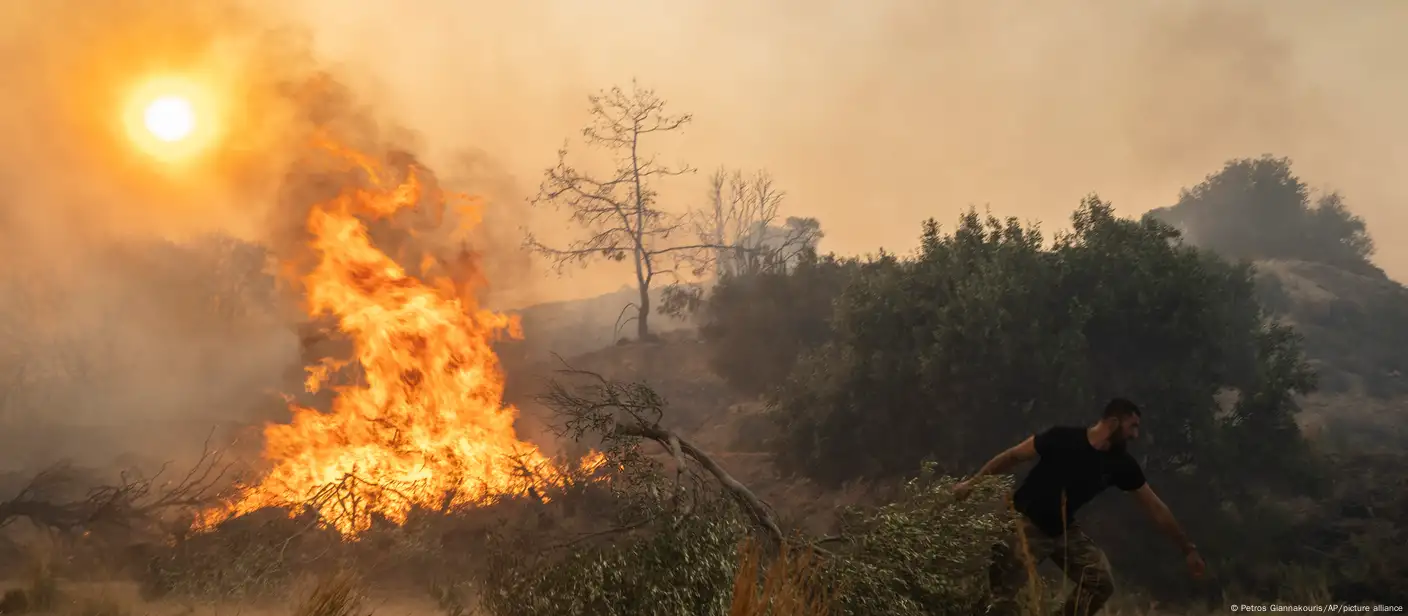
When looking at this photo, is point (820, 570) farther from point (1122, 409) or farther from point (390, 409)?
point (390, 409)

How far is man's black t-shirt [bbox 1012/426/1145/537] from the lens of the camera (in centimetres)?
646

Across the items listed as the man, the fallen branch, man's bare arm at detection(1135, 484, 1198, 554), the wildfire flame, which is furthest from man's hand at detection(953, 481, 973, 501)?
the wildfire flame

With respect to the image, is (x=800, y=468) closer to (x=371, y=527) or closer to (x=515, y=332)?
(x=515, y=332)

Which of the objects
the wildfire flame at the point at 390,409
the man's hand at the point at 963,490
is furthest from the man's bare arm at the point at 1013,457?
the wildfire flame at the point at 390,409

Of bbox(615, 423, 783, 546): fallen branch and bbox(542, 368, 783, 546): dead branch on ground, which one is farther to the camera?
bbox(542, 368, 783, 546): dead branch on ground

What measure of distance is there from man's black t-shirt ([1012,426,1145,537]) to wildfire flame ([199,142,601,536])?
33.6ft

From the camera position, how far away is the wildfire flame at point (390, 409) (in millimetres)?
13648

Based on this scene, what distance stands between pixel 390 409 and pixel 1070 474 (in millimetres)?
12923

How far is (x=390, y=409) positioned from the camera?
1463 cm

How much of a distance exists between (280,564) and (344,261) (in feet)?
22.2

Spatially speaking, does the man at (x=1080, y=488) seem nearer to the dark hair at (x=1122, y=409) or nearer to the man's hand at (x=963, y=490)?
the dark hair at (x=1122, y=409)

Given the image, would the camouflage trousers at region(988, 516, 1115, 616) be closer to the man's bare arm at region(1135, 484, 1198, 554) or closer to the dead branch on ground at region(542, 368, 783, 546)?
the man's bare arm at region(1135, 484, 1198, 554)

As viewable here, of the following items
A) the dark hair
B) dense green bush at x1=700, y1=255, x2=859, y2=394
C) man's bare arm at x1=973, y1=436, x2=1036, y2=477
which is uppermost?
dense green bush at x1=700, y1=255, x2=859, y2=394

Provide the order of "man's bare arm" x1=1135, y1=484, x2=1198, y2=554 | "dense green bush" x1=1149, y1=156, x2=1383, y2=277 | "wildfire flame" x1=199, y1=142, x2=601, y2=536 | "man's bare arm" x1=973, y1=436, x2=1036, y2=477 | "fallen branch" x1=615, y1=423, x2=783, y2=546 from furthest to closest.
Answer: "dense green bush" x1=1149, y1=156, x2=1383, y2=277, "wildfire flame" x1=199, y1=142, x2=601, y2=536, "fallen branch" x1=615, y1=423, x2=783, y2=546, "man's bare arm" x1=973, y1=436, x2=1036, y2=477, "man's bare arm" x1=1135, y1=484, x2=1198, y2=554
